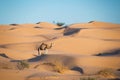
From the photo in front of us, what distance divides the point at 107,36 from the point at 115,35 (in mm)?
1776

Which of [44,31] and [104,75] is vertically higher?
[44,31]

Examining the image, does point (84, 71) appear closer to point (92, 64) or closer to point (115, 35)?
point (92, 64)

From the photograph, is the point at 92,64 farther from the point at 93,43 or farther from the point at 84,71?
the point at 93,43

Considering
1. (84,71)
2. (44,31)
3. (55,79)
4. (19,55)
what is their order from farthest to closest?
1. (44,31)
2. (19,55)
3. (84,71)
4. (55,79)

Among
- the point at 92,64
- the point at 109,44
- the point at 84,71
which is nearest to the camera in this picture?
the point at 84,71

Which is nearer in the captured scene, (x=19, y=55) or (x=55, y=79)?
(x=55, y=79)

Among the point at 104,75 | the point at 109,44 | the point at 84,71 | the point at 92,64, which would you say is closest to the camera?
the point at 104,75

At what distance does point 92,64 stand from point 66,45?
1366 centimetres

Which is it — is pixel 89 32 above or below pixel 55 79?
above

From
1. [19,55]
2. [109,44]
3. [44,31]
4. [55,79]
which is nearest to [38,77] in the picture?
[55,79]

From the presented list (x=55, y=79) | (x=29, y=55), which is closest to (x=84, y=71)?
(x=55, y=79)

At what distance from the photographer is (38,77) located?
11.7m

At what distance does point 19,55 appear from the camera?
25.6 m

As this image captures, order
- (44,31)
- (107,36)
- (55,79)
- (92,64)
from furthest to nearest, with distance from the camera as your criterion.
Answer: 1. (44,31)
2. (107,36)
3. (92,64)
4. (55,79)
